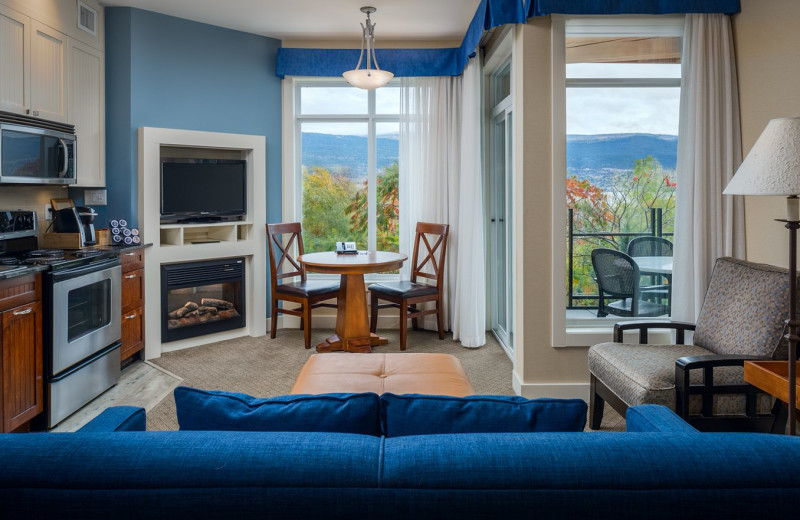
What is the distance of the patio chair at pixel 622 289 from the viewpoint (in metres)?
3.78

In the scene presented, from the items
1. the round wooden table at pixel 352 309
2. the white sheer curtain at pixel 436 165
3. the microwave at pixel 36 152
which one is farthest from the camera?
the white sheer curtain at pixel 436 165

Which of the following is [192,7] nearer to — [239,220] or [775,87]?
[239,220]

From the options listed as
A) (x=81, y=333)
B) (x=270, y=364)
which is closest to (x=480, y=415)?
A: (x=81, y=333)

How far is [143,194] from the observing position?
4633mm

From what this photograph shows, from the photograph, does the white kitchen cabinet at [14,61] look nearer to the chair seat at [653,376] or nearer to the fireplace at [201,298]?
the fireplace at [201,298]

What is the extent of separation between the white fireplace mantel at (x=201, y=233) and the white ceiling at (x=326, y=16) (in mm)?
937

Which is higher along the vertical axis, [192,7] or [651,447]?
[192,7]

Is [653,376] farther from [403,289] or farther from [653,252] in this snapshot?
[403,289]

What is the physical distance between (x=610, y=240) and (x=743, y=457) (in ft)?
9.71

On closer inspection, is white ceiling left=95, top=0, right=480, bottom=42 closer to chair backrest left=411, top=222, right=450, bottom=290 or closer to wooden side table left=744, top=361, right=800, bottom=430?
chair backrest left=411, top=222, right=450, bottom=290

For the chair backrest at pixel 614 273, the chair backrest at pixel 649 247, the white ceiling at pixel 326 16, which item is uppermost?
the white ceiling at pixel 326 16

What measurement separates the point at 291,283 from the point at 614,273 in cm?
292

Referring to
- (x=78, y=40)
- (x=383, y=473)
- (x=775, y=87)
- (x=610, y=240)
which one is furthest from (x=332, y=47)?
(x=383, y=473)

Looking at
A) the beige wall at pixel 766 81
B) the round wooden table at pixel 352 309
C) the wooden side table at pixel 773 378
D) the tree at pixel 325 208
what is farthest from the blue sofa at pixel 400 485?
the tree at pixel 325 208
